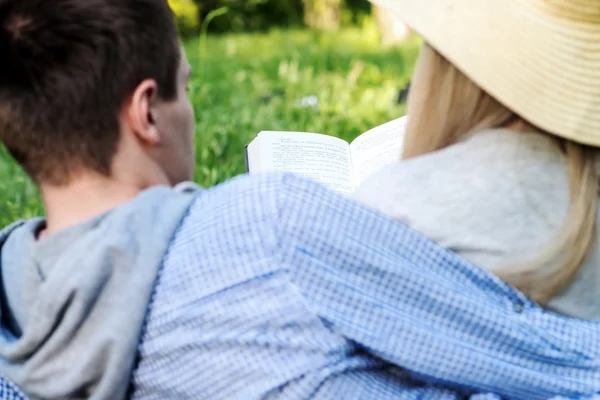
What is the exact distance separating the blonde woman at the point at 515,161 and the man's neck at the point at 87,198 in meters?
0.43

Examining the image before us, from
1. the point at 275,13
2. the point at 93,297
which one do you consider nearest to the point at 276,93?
the point at 93,297

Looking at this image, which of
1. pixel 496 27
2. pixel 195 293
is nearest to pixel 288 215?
pixel 195 293

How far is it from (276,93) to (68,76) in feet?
12.6

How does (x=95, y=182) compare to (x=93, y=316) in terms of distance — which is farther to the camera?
(x=95, y=182)

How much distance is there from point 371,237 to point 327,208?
89 mm

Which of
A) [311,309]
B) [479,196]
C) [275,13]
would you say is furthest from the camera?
[275,13]

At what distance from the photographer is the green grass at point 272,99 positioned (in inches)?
149

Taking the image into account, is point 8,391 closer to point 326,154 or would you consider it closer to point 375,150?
point 326,154

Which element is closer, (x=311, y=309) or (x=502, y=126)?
(x=311, y=309)

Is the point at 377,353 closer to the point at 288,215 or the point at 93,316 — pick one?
the point at 288,215

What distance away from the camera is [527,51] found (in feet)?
5.66

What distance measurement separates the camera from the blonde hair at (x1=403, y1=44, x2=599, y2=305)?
1710 millimetres

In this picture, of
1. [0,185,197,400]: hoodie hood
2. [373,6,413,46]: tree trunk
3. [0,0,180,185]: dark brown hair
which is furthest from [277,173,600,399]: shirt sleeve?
[373,6,413,46]: tree trunk

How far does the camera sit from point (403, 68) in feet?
22.5
